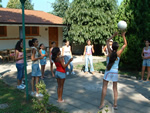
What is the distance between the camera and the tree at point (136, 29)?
942 centimetres

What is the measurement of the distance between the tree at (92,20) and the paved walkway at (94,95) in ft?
24.4

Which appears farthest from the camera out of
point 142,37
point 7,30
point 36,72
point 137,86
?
point 7,30

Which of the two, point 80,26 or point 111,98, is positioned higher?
point 80,26

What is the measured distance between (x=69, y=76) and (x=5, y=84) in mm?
2928

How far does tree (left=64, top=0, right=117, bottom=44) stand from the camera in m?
15.3

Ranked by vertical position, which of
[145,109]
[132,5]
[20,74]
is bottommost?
[145,109]

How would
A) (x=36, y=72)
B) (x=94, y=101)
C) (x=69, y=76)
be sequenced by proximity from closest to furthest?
(x=94, y=101)
(x=36, y=72)
(x=69, y=76)

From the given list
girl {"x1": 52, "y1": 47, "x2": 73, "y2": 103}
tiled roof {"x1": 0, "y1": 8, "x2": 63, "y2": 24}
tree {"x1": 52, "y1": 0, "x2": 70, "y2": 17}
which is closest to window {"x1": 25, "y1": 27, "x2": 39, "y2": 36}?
tiled roof {"x1": 0, "y1": 8, "x2": 63, "y2": 24}

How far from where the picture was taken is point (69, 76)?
869 centimetres

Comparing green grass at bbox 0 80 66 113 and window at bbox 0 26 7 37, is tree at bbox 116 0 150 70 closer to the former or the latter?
green grass at bbox 0 80 66 113

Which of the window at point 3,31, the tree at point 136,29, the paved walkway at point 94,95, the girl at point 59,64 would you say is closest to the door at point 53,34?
the window at point 3,31

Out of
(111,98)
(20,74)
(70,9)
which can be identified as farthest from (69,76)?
(70,9)

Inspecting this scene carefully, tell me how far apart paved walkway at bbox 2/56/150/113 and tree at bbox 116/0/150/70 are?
1.50 meters

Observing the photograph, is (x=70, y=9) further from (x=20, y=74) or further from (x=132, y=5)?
(x=20, y=74)
